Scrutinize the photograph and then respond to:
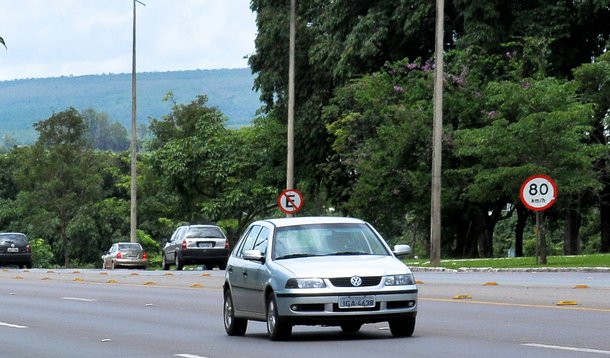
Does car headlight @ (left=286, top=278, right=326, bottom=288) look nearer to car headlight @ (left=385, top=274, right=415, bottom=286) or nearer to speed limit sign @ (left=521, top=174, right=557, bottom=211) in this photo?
car headlight @ (left=385, top=274, right=415, bottom=286)

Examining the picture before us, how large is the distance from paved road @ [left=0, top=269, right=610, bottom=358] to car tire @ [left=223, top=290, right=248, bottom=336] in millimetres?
151

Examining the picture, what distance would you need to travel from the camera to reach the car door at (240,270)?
702 inches

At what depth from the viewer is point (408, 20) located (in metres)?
55.4

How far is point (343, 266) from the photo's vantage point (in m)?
16.2

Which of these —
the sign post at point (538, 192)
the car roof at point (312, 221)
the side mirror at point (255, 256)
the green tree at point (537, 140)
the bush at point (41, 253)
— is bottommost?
the bush at point (41, 253)

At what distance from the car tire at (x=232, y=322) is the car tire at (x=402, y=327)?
2213 millimetres

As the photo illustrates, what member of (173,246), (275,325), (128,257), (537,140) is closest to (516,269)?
(537,140)

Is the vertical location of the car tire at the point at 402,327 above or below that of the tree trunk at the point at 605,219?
Result: below

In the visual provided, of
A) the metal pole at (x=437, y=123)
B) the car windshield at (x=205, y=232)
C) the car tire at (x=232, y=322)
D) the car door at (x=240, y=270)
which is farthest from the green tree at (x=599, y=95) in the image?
the car tire at (x=232, y=322)

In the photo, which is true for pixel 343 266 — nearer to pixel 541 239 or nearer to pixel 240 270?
pixel 240 270

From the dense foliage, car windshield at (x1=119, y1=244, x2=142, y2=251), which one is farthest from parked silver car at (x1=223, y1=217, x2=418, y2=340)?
car windshield at (x1=119, y1=244, x2=142, y2=251)

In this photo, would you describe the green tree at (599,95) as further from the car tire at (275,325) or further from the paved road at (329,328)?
the car tire at (275,325)

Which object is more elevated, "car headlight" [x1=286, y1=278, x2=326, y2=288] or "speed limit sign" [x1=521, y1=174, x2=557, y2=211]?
"speed limit sign" [x1=521, y1=174, x2=557, y2=211]

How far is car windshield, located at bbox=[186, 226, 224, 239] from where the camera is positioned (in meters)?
54.3
